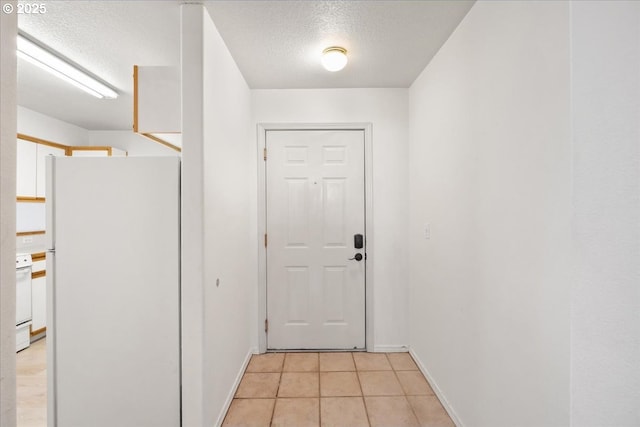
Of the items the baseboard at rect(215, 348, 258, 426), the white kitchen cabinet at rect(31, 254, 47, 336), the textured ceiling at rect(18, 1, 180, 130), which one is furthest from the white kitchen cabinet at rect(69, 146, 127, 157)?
the baseboard at rect(215, 348, 258, 426)

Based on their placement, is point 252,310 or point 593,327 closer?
point 593,327

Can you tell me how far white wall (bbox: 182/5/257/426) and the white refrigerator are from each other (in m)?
0.10

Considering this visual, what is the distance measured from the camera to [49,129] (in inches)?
148

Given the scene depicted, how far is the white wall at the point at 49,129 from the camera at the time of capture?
3.41 meters

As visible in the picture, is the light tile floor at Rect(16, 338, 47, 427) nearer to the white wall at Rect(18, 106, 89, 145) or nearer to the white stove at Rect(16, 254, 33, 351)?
the white stove at Rect(16, 254, 33, 351)

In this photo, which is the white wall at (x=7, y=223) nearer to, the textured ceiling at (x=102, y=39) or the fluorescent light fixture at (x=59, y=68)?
the textured ceiling at (x=102, y=39)

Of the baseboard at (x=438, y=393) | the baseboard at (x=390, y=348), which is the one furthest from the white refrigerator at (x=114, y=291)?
the baseboard at (x=390, y=348)

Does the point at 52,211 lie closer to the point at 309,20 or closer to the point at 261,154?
the point at 261,154

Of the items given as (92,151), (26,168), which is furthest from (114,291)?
(92,151)

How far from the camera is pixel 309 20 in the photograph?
73.0 inches

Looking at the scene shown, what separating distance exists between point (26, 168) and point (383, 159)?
4.02 m

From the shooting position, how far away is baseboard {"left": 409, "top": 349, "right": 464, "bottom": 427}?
6.20 feet

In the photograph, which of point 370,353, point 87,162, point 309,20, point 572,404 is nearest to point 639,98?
point 572,404

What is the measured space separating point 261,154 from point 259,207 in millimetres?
515
